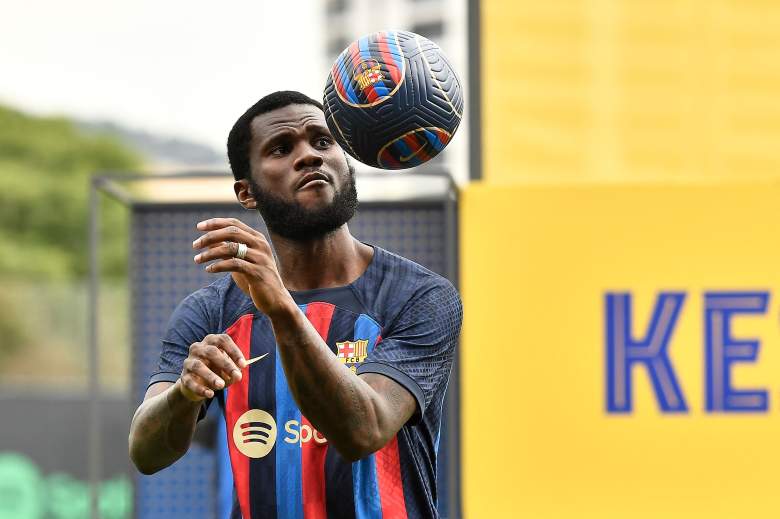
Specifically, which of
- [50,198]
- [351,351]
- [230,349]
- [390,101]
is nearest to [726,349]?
[390,101]

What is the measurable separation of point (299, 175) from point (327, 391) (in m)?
0.64

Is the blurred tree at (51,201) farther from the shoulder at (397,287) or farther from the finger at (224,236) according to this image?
the finger at (224,236)

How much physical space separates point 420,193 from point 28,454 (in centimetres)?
790

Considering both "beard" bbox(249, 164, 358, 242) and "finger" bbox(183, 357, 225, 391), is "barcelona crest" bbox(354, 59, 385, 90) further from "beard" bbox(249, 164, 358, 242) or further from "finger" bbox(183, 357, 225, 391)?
"finger" bbox(183, 357, 225, 391)

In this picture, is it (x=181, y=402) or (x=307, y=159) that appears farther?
(x=307, y=159)

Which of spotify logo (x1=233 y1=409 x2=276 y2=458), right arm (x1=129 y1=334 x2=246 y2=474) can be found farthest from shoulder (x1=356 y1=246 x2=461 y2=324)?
right arm (x1=129 y1=334 x2=246 y2=474)

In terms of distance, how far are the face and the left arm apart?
36 cm

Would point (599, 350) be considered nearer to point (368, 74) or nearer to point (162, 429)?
point (368, 74)

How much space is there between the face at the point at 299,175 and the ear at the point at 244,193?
0.02 meters

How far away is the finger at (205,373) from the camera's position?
2854mm

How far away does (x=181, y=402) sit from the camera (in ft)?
10.0

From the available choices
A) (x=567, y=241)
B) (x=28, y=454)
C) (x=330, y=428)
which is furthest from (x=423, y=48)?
(x=28, y=454)

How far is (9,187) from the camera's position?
39969 mm

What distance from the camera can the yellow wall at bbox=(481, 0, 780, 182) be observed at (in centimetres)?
656
